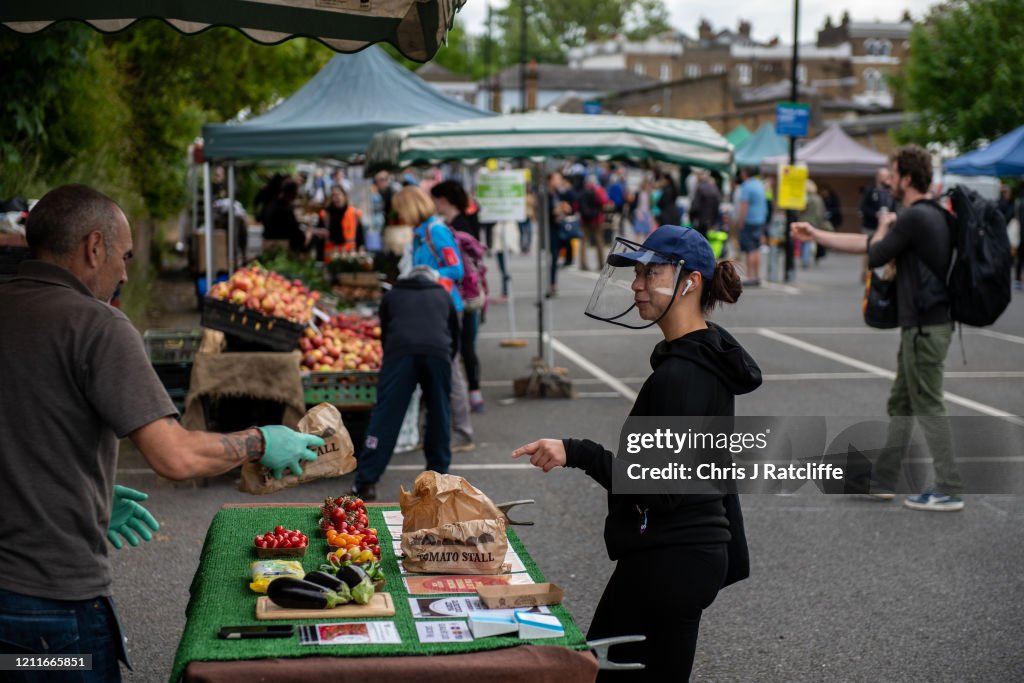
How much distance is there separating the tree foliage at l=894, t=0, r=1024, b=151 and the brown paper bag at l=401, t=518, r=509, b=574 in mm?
33926

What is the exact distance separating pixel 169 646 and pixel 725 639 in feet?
8.68

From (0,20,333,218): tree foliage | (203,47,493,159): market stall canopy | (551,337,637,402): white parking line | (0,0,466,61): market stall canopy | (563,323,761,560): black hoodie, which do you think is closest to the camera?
(563,323,761,560): black hoodie

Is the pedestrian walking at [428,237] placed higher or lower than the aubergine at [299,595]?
higher

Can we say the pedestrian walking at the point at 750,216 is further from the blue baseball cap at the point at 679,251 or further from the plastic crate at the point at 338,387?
the blue baseball cap at the point at 679,251

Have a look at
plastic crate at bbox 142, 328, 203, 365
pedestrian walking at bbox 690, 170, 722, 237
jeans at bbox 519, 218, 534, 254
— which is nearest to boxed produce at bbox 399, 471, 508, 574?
plastic crate at bbox 142, 328, 203, 365

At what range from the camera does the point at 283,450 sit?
11.1ft

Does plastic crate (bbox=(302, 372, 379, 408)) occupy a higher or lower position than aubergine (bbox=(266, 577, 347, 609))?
lower

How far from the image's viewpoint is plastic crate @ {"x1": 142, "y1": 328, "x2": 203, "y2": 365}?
30.1ft

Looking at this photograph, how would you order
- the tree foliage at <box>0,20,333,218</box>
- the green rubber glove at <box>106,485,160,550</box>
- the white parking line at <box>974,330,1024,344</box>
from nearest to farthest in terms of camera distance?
1. the green rubber glove at <box>106,485,160,550</box>
2. the tree foliage at <box>0,20,333,218</box>
3. the white parking line at <box>974,330,1024,344</box>

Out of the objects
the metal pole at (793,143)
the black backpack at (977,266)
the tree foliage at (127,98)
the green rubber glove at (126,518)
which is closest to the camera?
the green rubber glove at (126,518)

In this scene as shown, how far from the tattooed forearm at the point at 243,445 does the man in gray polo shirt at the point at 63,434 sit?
0.06 metres

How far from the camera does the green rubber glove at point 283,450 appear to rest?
11.0ft

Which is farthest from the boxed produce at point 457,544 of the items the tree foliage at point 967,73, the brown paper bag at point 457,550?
the tree foliage at point 967,73

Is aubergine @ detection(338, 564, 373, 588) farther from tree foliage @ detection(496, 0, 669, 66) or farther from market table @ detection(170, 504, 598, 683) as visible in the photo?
tree foliage @ detection(496, 0, 669, 66)
